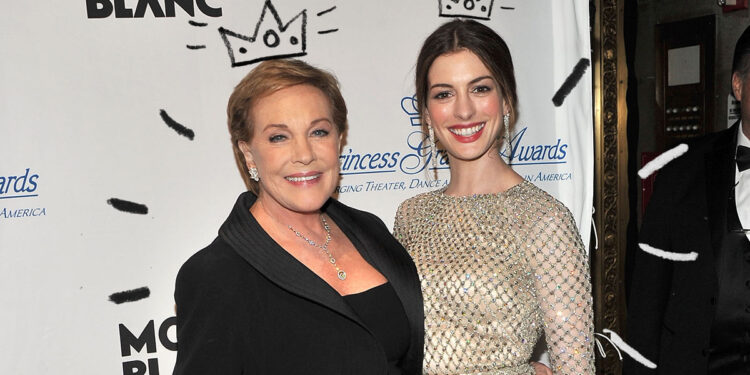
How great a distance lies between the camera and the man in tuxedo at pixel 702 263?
2209mm

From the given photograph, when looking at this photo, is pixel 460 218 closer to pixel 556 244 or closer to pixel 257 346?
pixel 556 244

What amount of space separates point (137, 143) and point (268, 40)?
0.68m

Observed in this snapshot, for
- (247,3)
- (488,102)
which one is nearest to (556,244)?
(488,102)

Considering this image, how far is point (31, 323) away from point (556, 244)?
6.28 ft

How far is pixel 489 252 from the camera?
1847 mm

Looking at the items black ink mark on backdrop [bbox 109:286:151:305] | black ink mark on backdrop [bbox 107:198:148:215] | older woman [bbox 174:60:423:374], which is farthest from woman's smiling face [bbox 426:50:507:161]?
black ink mark on backdrop [bbox 109:286:151:305]

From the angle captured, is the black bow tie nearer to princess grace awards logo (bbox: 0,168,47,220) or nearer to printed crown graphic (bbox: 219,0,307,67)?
printed crown graphic (bbox: 219,0,307,67)

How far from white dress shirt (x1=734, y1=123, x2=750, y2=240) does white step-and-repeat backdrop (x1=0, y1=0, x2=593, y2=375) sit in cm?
124

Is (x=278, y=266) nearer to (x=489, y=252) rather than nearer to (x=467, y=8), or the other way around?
Result: (x=489, y=252)

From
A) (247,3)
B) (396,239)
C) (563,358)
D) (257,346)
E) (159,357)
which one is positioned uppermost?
(247,3)

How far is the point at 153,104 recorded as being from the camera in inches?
100

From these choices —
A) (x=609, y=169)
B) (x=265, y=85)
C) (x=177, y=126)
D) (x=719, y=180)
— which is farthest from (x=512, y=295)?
(x=609, y=169)

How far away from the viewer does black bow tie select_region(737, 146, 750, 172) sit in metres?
2.26

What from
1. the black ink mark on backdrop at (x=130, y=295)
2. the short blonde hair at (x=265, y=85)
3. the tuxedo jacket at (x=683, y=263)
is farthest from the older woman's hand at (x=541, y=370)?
the black ink mark on backdrop at (x=130, y=295)
